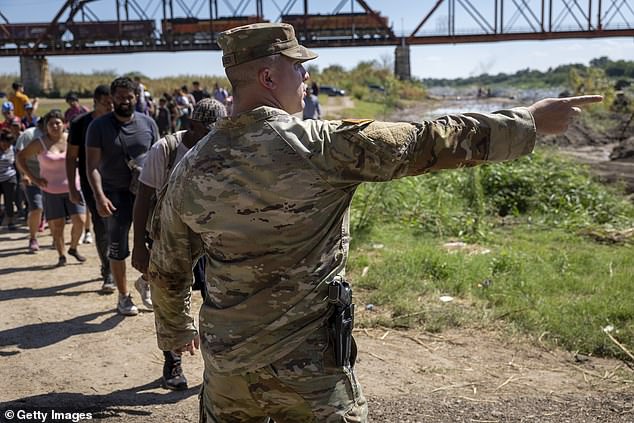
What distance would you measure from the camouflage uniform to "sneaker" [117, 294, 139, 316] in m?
3.86

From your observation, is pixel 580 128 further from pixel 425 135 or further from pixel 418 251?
pixel 425 135

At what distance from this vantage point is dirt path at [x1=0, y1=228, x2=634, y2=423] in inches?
167

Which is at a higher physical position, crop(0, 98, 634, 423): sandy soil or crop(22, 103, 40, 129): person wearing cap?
crop(22, 103, 40, 129): person wearing cap

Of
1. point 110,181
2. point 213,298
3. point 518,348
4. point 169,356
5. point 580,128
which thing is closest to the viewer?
point 213,298

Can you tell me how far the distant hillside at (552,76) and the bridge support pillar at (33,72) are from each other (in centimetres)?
2890

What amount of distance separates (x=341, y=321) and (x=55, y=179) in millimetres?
6101

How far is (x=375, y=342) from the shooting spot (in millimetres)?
5477

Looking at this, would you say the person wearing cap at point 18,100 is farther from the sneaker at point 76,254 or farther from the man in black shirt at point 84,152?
the man in black shirt at point 84,152

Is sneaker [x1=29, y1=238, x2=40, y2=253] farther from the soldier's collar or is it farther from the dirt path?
the soldier's collar

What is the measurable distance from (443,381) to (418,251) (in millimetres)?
3012

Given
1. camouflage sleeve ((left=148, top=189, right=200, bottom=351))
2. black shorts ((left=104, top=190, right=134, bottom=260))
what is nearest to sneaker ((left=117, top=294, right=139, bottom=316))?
black shorts ((left=104, top=190, right=134, bottom=260))

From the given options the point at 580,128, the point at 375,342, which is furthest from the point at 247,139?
the point at 580,128

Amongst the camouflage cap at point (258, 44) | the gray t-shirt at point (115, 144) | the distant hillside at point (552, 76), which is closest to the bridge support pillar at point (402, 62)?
the distant hillside at point (552, 76)

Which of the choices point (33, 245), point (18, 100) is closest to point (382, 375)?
point (33, 245)
